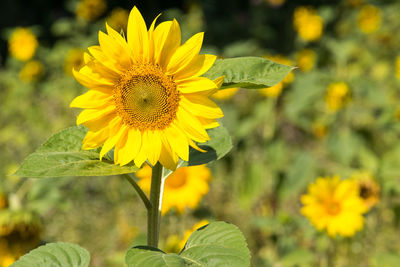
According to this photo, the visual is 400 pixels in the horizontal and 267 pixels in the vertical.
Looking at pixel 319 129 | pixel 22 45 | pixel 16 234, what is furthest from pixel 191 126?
pixel 22 45

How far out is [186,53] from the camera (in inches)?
28.9

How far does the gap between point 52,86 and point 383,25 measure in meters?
3.44

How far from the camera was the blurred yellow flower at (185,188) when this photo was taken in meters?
1.90

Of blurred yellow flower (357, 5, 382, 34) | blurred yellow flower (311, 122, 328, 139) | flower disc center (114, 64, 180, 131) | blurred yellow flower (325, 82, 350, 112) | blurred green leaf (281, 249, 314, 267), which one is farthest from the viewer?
blurred yellow flower (357, 5, 382, 34)

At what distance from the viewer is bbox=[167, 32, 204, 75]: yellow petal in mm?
726

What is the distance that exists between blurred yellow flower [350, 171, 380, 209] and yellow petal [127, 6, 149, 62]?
1405mm

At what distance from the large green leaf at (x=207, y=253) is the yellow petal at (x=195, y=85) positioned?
22 cm

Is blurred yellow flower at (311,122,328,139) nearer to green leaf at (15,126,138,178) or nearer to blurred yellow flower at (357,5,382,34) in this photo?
blurred yellow flower at (357,5,382,34)

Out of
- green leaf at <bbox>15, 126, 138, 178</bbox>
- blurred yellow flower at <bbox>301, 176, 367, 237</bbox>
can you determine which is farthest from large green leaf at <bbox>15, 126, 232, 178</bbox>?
blurred yellow flower at <bbox>301, 176, 367, 237</bbox>

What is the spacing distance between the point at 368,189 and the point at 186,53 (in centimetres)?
140

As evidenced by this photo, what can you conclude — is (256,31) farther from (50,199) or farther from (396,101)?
(50,199)

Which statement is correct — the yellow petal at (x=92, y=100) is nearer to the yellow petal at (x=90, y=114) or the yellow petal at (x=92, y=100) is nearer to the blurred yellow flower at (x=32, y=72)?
the yellow petal at (x=90, y=114)

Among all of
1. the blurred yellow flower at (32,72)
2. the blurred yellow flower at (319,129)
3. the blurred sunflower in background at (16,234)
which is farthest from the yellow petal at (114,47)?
the blurred yellow flower at (32,72)

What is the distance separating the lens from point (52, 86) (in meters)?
4.33
